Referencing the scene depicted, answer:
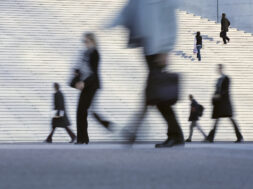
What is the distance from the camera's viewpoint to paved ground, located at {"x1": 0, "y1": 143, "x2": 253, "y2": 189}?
409 centimetres

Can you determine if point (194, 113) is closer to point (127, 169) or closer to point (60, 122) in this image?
point (60, 122)

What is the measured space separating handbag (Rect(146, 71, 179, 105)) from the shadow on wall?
27.7 metres

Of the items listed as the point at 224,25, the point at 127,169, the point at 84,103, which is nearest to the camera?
the point at 127,169

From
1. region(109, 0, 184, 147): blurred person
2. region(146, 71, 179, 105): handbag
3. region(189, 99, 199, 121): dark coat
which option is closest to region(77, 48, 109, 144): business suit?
region(109, 0, 184, 147): blurred person

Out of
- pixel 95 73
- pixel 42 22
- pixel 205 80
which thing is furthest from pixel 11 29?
pixel 95 73

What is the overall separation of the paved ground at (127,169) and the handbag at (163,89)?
1.65 feet

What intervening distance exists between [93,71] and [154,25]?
206 cm

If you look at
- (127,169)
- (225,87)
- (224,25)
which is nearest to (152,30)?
(127,169)

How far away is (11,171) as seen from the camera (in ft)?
15.5

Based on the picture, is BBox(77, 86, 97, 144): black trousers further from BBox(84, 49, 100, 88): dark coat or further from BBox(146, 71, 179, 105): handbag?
BBox(146, 71, 179, 105): handbag

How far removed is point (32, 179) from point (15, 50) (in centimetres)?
1735

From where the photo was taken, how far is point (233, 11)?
3362cm

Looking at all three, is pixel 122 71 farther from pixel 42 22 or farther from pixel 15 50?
pixel 42 22

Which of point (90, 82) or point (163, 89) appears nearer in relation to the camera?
point (163, 89)
